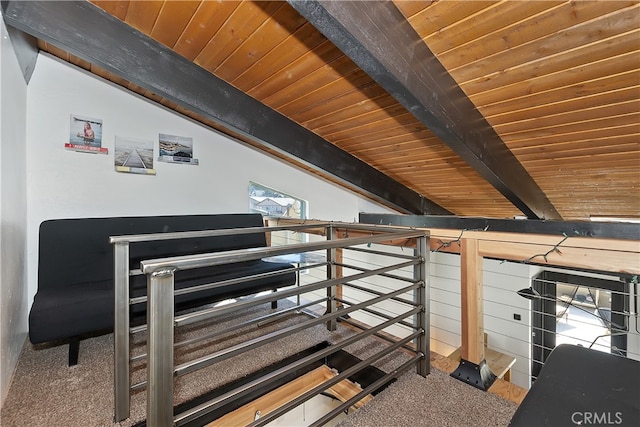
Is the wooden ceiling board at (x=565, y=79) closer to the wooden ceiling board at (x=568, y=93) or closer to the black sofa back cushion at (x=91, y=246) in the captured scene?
the wooden ceiling board at (x=568, y=93)

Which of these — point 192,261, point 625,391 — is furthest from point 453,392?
point 192,261

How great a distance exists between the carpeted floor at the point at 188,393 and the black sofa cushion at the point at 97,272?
0.22 m

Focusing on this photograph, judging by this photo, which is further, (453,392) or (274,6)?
(274,6)

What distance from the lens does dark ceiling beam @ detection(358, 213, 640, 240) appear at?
1.75 metres

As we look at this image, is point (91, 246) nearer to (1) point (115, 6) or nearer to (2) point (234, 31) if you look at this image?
(1) point (115, 6)

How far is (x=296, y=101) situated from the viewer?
2457 mm

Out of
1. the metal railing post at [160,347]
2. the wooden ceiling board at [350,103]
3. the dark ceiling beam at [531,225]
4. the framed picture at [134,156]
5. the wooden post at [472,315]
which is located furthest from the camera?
the framed picture at [134,156]

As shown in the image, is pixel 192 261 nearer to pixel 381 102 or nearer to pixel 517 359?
pixel 381 102

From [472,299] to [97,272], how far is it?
250 centimetres

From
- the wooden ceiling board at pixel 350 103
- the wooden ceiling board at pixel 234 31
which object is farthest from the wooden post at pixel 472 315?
the wooden ceiling board at pixel 234 31

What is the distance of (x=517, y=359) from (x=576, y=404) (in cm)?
390

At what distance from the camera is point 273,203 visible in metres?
3.73

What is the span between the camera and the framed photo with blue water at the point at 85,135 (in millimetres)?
2354

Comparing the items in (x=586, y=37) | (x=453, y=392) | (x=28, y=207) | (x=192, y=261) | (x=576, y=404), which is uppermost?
(x=586, y=37)
